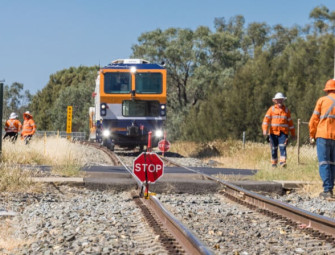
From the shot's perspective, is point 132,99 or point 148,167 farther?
point 132,99

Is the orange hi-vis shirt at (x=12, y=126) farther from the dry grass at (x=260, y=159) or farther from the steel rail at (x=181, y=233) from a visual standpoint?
the steel rail at (x=181, y=233)

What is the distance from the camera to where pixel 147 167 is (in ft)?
31.8

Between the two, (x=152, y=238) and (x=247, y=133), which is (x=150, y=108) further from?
(x=152, y=238)

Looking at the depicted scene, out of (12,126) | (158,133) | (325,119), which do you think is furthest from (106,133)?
(325,119)

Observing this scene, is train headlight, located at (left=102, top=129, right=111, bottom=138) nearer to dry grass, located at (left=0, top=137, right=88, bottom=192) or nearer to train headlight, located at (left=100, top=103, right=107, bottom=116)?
train headlight, located at (left=100, top=103, right=107, bottom=116)

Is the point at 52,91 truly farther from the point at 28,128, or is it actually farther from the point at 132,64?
the point at 132,64

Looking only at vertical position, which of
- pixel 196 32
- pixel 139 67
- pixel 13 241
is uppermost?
pixel 196 32

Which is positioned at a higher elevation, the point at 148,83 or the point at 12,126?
the point at 148,83

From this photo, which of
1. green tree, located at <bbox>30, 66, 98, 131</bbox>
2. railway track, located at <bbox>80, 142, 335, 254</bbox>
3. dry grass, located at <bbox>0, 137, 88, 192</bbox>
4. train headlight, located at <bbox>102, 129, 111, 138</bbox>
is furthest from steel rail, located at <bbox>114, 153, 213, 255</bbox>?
green tree, located at <bbox>30, 66, 98, 131</bbox>

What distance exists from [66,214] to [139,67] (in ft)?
49.3

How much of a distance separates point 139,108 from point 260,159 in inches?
195

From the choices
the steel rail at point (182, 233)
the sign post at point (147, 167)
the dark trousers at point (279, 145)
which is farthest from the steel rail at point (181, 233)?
the dark trousers at point (279, 145)

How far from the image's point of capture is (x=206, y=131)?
35.8 m

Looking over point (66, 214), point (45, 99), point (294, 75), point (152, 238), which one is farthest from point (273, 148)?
point (45, 99)
